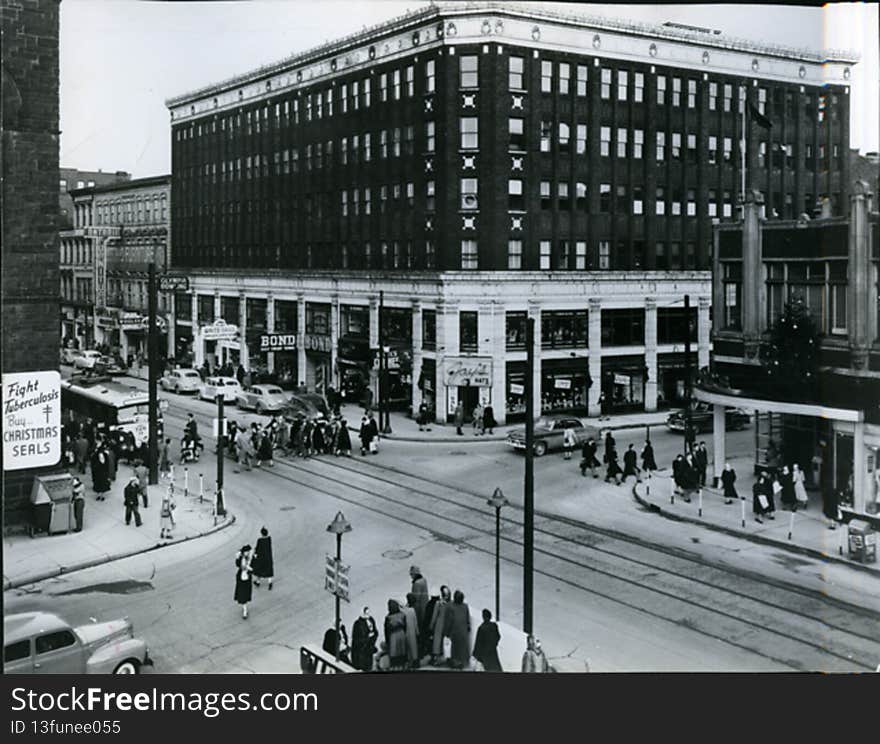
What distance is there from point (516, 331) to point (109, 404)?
15.2 m

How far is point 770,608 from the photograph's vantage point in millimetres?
16672

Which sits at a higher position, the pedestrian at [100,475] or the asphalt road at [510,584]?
the pedestrian at [100,475]

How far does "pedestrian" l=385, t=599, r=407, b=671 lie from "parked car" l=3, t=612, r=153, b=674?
11.9 ft

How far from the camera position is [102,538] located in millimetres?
20328

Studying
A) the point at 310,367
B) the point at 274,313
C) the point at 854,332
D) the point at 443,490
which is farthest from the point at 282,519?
the point at 854,332

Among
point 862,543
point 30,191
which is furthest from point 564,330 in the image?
point 30,191

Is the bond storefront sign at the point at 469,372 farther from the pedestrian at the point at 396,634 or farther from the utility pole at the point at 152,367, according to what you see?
the pedestrian at the point at 396,634

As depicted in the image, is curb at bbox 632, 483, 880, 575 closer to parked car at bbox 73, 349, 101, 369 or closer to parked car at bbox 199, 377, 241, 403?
parked car at bbox 199, 377, 241, 403

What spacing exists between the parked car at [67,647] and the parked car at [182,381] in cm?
1546

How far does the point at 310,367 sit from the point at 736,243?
1551 cm

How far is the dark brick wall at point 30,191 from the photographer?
1727 cm

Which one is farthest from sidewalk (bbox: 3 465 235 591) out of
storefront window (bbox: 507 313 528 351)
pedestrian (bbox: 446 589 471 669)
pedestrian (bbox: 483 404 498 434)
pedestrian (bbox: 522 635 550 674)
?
storefront window (bbox: 507 313 528 351)

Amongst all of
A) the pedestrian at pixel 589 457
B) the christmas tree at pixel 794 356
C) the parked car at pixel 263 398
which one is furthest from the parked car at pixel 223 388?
the christmas tree at pixel 794 356

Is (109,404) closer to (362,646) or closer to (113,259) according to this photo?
A: (113,259)
